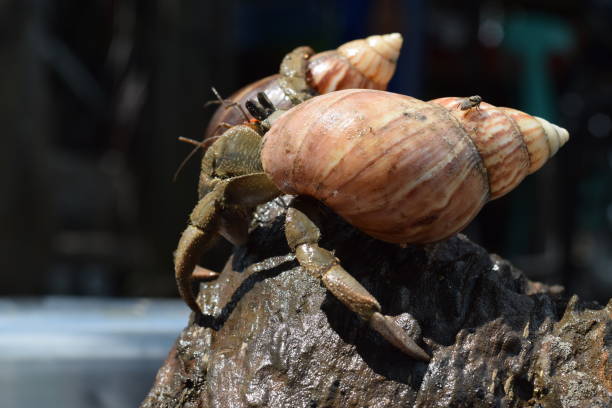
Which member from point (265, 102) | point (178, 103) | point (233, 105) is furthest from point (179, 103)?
point (265, 102)

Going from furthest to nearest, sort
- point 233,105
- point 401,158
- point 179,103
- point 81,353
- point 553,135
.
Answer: point 179,103 → point 81,353 → point 233,105 → point 553,135 → point 401,158

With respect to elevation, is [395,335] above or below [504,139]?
below

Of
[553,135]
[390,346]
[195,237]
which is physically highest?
[553,135]

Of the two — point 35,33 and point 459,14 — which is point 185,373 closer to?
point 35,33

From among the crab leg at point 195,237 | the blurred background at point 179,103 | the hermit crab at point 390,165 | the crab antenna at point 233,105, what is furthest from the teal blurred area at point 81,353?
the blurred background at point 179,103

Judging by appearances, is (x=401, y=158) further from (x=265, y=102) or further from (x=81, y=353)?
(x=81, y=353)

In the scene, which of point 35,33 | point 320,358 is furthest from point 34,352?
point 35,33

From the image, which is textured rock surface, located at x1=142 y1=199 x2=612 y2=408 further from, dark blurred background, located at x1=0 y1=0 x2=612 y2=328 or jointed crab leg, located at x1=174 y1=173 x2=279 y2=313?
dark blurred background, located at x1=0 y1=0 x2=612 y2=328

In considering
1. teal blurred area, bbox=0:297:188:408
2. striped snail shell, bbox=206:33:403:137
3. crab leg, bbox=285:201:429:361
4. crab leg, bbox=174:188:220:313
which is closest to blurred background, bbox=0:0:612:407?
teal blurred area, bbox=0:297:188:408
